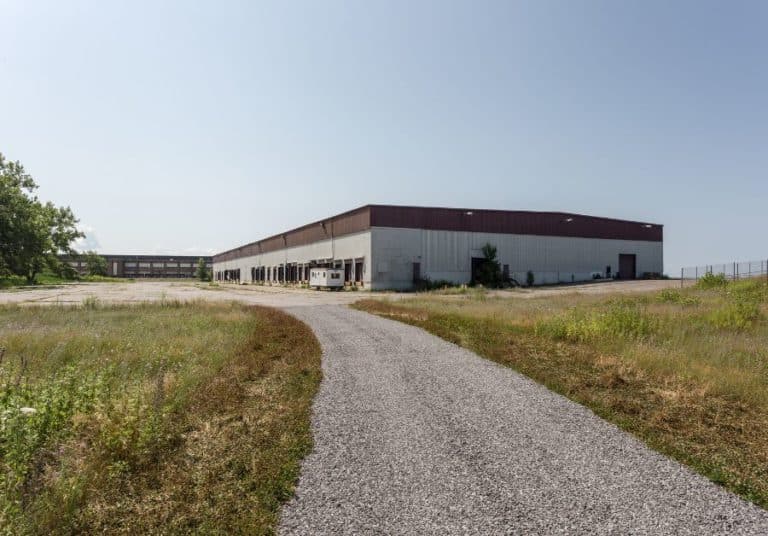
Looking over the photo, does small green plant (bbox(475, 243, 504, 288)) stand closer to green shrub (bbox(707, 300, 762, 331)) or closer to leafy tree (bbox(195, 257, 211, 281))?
green shrub (bbox(707, 300, 762, 331))

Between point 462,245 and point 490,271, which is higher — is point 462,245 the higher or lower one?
the higher one

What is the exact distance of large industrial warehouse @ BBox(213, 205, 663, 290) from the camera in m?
48.8

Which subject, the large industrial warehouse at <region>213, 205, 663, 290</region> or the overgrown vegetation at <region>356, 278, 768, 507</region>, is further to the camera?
the large industrial warehouse at <region>213, 205, 663, 290</region>

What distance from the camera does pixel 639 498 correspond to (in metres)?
4.68

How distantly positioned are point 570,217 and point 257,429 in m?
58.1

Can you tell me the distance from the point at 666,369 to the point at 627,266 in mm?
59450

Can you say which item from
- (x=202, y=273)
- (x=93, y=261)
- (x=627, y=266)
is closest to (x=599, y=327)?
(x=627, y=266)

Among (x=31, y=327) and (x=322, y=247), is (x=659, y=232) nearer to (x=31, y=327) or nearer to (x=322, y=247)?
(x=322, y=247)

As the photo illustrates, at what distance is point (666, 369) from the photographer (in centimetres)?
970

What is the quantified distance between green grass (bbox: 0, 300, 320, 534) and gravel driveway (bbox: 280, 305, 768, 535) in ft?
1.78

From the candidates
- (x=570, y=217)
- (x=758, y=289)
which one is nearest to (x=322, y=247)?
(x=570, y=217)

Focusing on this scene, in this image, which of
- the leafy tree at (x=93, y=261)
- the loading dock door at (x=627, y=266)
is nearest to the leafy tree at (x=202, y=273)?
the leafy tree at (x=93, y=261)

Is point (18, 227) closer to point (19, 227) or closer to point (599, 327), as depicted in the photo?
point (19, 227)

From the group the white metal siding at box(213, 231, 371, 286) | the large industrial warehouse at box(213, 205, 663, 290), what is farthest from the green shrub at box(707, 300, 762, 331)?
the white metal siding at box(213, 231, 371, 286)
